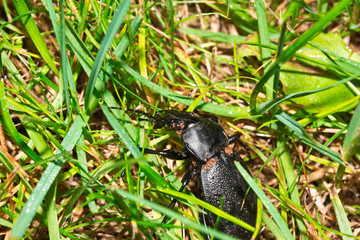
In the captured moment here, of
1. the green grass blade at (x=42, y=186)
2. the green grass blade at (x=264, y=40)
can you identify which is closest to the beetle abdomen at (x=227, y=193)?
the green grass blade at (x=264, y=40)

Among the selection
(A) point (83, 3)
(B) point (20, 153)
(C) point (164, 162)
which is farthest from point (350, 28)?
(B) point (20, 153)

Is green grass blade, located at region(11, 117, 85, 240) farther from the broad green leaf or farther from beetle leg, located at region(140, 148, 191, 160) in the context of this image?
the broad green leaf

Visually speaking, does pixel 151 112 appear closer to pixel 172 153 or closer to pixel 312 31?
pixel 172 153

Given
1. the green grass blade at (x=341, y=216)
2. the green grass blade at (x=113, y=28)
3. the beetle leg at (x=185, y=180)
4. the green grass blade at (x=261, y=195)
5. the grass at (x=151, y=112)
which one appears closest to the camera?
the green grass blade at (x=113, y=28)

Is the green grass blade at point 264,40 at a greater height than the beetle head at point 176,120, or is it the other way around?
the green grass blade at point 264,40

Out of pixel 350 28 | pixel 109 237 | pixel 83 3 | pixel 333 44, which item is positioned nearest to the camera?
pixel 83 3

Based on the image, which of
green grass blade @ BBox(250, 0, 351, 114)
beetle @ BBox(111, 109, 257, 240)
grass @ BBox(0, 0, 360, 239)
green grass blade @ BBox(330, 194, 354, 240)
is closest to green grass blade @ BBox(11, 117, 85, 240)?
grass @ BBox(0, 0, 360, 239)

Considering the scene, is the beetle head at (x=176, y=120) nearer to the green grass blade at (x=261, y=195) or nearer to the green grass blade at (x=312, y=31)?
the green grass blade at (x=261, y=195)

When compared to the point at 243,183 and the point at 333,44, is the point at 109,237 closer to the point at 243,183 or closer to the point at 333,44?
the point at 243,183

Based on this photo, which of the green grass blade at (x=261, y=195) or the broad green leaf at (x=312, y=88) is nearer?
the green grass blade at (x=261, y=195)
